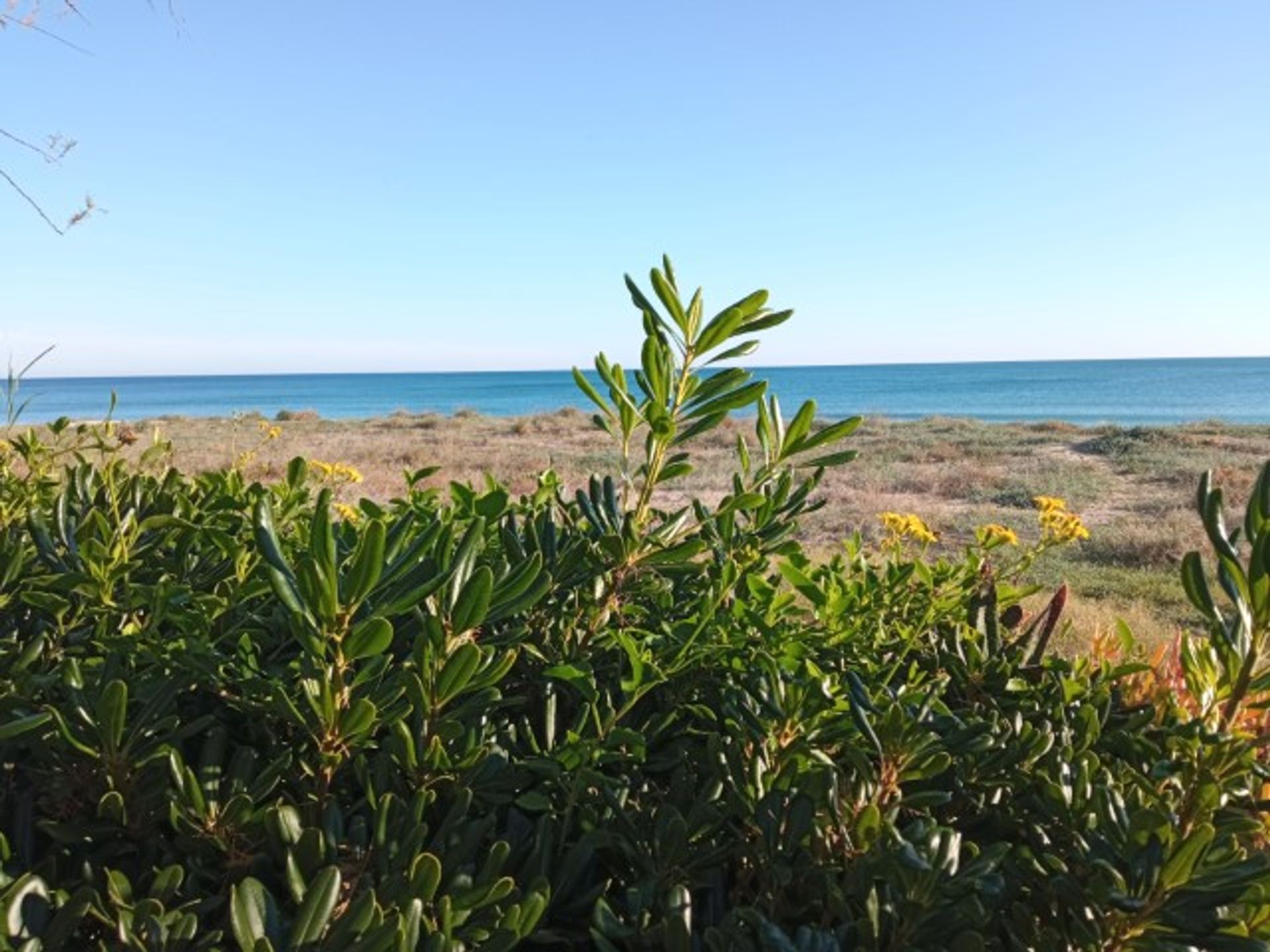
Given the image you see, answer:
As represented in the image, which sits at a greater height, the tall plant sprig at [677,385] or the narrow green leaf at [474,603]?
the tall plant sprig at [677,385]

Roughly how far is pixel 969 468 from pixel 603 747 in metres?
18.9

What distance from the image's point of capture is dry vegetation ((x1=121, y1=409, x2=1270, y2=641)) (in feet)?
34.0

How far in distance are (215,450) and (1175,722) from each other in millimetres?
22152

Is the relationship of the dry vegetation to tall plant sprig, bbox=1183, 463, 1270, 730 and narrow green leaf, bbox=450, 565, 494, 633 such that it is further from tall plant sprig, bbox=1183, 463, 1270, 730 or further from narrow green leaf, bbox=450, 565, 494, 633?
tall plant sprig, bbox=1183, 463, 1270, 730

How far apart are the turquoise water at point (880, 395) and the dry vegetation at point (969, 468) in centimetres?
871

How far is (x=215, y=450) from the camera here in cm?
2062

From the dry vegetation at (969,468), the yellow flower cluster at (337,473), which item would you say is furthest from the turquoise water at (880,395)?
the yellow flower cluster at (337,473)

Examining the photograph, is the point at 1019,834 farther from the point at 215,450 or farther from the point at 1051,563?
the point at 215,450

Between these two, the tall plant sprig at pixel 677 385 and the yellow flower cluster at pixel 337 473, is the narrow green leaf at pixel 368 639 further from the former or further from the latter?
the yellow flower cluster at pixel 337 473

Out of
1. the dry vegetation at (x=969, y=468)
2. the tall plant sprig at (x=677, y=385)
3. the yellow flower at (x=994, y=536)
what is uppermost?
the tall plant sprig at (x=677, y=385)

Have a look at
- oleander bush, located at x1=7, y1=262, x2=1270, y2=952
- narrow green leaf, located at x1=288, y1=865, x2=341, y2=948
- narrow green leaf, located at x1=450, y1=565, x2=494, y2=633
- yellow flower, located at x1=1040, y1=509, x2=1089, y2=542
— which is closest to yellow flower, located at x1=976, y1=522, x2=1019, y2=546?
yellow flower, located at x1=1040, y1=509, x2=1089, y2=542

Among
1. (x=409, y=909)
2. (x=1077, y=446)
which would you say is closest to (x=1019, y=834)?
(x=409, y=909)

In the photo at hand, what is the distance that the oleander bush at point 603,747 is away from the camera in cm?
78

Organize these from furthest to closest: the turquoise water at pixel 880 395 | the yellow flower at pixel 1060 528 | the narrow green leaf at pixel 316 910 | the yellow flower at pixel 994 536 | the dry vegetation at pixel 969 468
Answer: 1. the turquoise water at pixel 880 395
2. the dry vegetation at pixel 969 468
3. the yellow flower at pixel 1060 528
4. the yellow flower at pixel 994 536
5. the narrow green leaf at pixel 316 910
